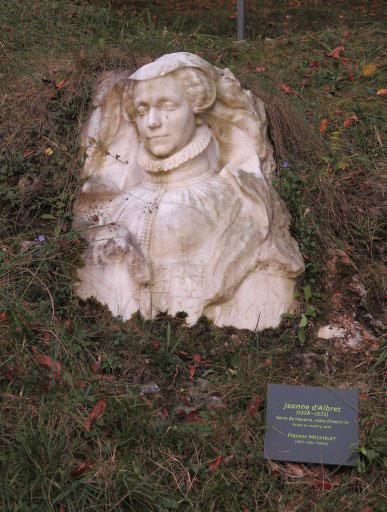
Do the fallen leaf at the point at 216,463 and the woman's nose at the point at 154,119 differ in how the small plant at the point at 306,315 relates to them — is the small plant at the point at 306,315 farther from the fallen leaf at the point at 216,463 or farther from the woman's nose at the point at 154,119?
the woman's nose at the point at 154,119

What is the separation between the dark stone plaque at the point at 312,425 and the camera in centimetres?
338

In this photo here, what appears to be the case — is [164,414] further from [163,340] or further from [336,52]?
[336,52]

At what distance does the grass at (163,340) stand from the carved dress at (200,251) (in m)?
0.11

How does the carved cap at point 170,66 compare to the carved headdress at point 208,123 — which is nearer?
the carved cap at point 170,66

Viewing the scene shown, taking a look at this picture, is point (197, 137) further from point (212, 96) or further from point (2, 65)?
point (2, 65)

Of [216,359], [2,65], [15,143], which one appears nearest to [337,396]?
[216,359]

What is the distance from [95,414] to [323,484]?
112cm

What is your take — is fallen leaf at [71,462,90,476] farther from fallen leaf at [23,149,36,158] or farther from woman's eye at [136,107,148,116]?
fallen leaf at [23,149,36,158]

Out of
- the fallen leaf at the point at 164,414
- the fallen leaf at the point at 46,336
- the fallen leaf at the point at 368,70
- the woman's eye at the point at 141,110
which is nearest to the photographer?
the fallen leaf at the point at 164,414

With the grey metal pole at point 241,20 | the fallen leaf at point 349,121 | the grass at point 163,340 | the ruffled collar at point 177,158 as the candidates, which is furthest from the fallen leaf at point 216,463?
the grey metal pole at point 241,20

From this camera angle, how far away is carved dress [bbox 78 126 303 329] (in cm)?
399

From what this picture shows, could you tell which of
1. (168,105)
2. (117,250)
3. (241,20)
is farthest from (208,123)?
(241,20)

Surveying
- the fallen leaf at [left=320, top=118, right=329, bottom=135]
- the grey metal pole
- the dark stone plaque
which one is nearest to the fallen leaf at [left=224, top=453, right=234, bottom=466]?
the dark stone plaque

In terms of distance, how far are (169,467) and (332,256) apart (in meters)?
1.84
